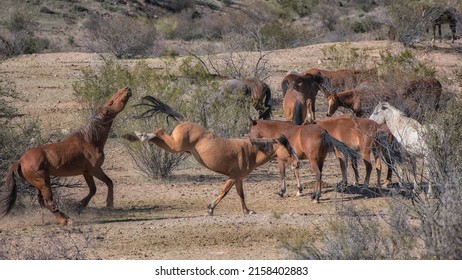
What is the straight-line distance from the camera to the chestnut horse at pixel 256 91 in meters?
20.7

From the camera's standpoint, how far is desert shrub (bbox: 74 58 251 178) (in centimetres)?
1641

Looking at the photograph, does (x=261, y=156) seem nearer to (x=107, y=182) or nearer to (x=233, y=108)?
(x=107, y=182)

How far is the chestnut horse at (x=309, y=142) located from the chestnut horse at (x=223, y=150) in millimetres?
972

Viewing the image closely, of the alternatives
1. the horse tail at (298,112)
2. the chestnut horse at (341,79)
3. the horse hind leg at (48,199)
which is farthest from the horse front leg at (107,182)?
the chestnut horse at (341,79)

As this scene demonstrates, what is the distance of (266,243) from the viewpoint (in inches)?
446

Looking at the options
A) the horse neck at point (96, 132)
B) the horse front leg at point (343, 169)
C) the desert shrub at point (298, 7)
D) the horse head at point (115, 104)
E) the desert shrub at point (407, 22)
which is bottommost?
the desert shrub at point (298, 7)

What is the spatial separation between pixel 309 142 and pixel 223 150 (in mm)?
2006

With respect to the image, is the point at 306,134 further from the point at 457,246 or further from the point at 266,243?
the point at 457,246

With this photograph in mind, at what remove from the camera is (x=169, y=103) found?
1758 centimetres

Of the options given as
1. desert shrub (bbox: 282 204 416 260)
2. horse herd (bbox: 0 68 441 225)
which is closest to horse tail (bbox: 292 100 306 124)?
horse herd (bbox: 0 68 441 225)

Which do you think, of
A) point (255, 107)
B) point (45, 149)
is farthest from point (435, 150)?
point (255, 107)

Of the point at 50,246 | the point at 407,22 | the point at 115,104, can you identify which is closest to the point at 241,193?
the point at 115,104

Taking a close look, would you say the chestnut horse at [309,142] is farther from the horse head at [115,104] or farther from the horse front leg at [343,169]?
the horse head at [115,104]

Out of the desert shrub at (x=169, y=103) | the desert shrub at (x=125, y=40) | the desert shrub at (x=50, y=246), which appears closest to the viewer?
the desert shrub at (x=50, y=246)
